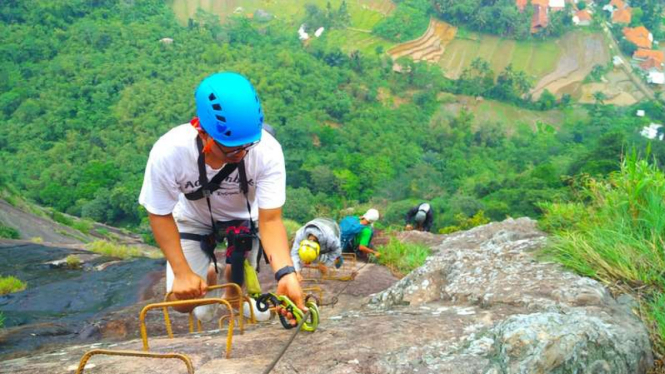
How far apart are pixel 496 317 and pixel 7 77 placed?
73.7 m

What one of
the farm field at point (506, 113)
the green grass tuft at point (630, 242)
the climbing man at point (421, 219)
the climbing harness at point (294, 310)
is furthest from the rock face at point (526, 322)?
the farm field at point (506, 113)

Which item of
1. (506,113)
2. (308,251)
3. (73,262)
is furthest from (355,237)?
→ (506,113)

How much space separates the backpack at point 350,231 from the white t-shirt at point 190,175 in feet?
16.6

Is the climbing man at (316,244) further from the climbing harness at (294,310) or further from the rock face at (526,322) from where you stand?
the climbing harness at (294,310)

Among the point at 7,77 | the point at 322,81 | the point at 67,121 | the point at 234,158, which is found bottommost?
the point at 322,81

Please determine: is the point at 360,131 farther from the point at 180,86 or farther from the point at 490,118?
the point at 180,86

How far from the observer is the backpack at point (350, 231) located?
8156 mm

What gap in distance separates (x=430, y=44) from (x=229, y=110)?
85.5 m

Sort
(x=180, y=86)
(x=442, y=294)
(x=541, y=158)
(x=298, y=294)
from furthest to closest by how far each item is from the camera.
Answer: (x=180, y=86)
(x=541, y=158)
(x=442, y=294)
(x=298, y=294)

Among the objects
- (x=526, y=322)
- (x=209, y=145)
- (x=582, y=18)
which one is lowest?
(x=582, y=18)

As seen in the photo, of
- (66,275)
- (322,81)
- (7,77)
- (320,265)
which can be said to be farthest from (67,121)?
(320,265)

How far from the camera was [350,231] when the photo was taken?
8.16 metres

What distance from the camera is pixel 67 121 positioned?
58750 mm

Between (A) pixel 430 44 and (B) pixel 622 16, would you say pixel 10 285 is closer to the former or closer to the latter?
(A) pixel 430 44
